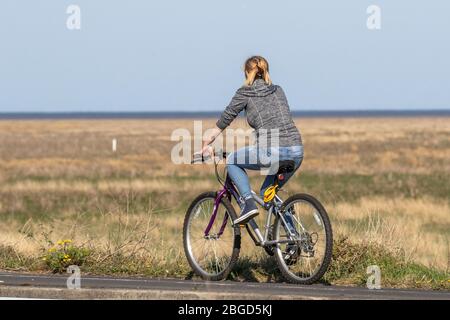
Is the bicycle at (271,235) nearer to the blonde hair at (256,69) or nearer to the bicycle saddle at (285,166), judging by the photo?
the bicycle saddle at (285,166)

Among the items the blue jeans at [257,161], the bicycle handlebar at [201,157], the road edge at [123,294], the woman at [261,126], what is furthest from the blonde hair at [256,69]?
the road edge at [123,294]

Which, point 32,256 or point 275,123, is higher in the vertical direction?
point 275,123

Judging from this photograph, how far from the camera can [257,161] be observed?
8789mm

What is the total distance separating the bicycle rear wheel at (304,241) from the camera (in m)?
8.37

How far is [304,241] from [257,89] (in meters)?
1.43

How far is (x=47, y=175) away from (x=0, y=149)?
22.2m

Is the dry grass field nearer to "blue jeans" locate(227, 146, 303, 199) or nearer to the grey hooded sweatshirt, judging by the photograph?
"blue jeans" locate(227, 146, 303, 199)

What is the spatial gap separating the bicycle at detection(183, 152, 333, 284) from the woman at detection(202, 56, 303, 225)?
11cm

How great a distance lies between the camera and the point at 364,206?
22875mm

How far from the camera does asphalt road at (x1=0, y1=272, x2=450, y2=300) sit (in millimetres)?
7828

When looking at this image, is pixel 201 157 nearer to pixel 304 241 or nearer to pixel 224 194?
pixel 224 194
